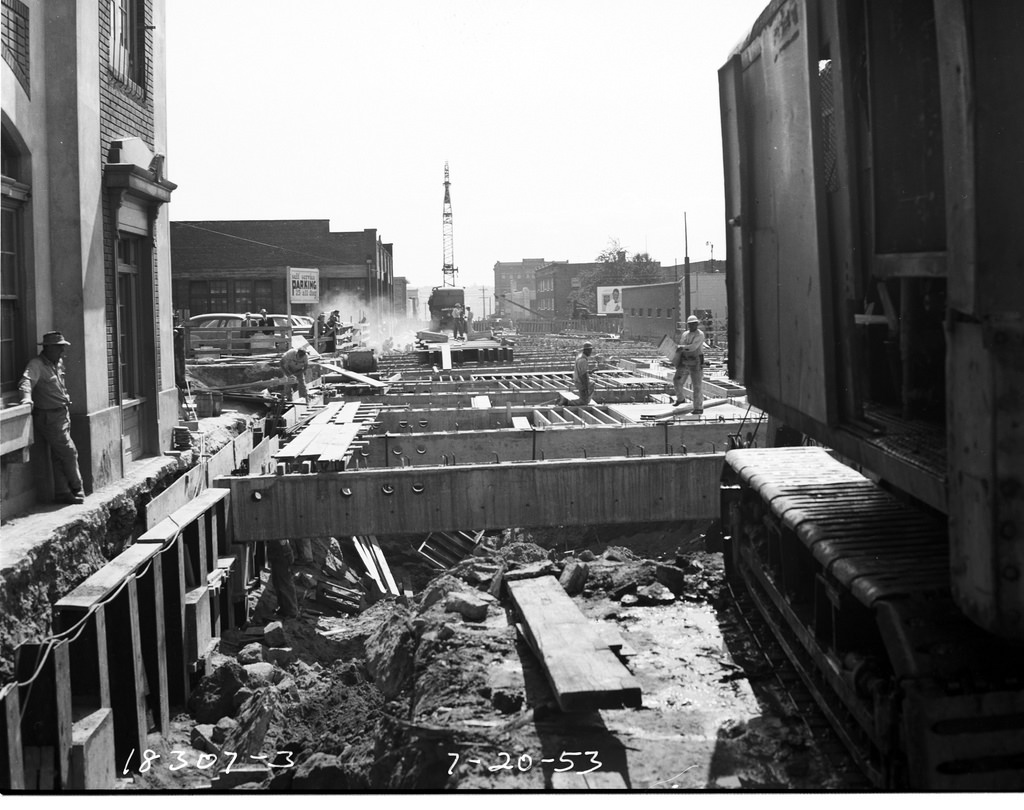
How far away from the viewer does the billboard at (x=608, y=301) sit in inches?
2704

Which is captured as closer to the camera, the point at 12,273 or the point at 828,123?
the point at 828,123

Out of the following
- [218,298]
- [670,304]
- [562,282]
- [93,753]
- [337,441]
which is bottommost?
[93,753]

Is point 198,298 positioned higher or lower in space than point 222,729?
higher

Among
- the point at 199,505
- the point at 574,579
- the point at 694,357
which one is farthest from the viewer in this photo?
the point at 694,357

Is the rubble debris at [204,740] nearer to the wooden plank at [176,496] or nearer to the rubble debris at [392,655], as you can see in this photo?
the rubble debris at [392,655]

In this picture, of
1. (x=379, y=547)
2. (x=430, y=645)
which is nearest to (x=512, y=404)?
(x=379, y=547)

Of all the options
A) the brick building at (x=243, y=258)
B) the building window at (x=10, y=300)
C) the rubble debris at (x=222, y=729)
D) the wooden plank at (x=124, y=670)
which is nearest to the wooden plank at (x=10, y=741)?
the wooden plank at (x=124, y=670)

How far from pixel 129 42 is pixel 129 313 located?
110 inches

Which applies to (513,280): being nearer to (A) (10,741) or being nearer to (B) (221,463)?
(B) (221,463)

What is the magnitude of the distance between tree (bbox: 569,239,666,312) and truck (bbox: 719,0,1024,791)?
215ft

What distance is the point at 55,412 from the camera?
9.31m

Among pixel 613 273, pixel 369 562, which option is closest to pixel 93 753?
pixel 369 562

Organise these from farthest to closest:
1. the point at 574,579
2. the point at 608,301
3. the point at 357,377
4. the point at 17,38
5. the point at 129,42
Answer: the point at 608,301 < the point at 357,377 < the point at 129,42 < the point at 17,38 < the point at 574,579

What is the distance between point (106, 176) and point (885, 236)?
8086 millimetres
